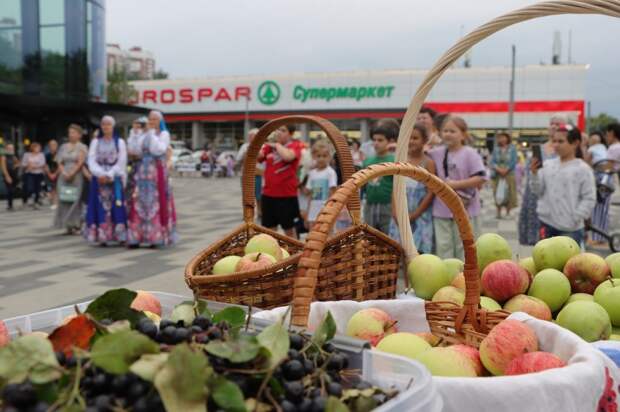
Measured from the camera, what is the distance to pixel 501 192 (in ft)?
38.9

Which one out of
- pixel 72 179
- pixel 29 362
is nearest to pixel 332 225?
pixel 29 362

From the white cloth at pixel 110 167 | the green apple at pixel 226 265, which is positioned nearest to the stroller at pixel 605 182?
the white cloth at pixel 110 167

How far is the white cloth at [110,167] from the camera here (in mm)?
7770

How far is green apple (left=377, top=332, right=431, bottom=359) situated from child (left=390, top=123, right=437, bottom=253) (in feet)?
9.66

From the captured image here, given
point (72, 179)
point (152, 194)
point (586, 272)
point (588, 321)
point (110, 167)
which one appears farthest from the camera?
point (72, 179)

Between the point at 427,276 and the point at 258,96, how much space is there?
37021 mm

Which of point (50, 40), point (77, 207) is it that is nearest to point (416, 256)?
point (77, 207)

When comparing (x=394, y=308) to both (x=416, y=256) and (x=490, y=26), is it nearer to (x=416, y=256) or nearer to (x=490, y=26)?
(x=416, y=256)

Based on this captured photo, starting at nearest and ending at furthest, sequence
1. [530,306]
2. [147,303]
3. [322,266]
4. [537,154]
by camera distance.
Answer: [147,303] → [530,306] → [322,266] → [537,154]

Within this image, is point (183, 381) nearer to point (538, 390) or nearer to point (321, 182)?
point (538, 390)

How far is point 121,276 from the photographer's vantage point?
6.06 meters

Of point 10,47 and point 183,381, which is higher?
point 10,47

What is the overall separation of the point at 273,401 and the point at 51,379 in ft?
1.00

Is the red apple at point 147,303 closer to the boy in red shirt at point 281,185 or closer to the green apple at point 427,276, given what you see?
the green apple at point 427,276
